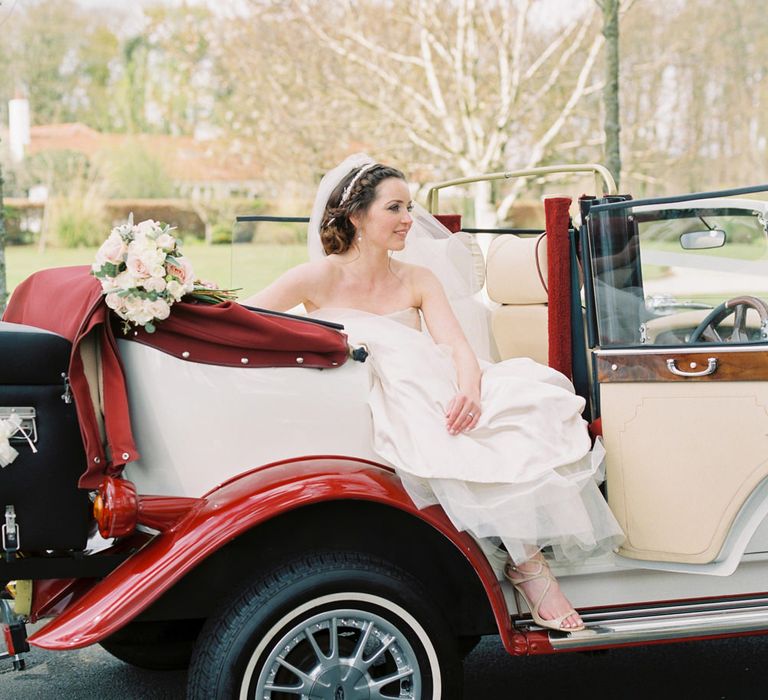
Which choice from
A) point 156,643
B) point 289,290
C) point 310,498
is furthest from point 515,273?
point 156,643

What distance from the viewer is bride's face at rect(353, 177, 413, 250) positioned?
3.63 meters

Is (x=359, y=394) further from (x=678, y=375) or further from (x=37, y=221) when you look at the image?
(x=37, y=221)

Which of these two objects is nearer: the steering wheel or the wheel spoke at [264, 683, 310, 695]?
the wheel spoke at [264, 683, 310, 695]

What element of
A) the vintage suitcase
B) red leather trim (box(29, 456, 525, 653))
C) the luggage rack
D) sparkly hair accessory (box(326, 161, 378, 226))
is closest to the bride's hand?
red leather trim (box(29, 456, 525, 653))

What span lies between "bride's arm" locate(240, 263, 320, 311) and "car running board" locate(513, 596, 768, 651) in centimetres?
135

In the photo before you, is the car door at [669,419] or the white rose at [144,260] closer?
the white rose at [144,260]

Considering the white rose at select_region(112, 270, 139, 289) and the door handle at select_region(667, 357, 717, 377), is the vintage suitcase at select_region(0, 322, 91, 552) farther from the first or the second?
the door handle at select_region(667, 357, 717, 377)

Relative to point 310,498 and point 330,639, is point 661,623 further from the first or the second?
point 310,498

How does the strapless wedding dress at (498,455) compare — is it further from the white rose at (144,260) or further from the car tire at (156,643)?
the car tire at (156,643)

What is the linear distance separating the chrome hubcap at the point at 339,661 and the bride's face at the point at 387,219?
142cm

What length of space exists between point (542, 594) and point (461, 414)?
61cm

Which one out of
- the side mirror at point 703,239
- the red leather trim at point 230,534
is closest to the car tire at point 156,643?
the red leather trim at point 230,534

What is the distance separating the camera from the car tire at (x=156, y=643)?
3434 millimetres

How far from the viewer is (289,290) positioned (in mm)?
3521
